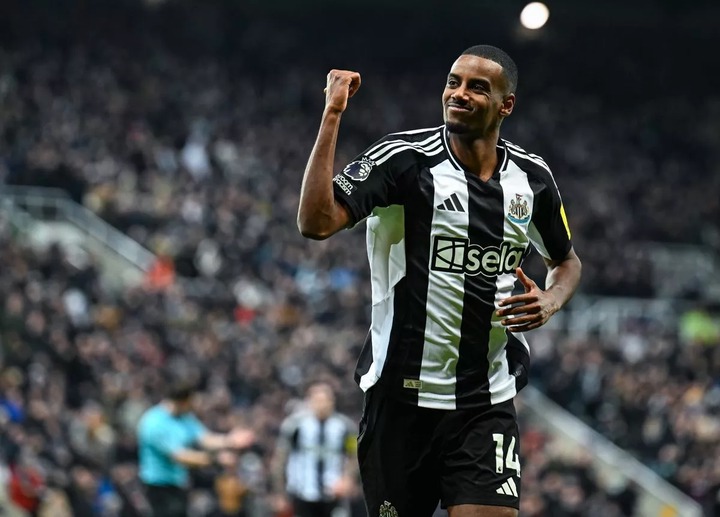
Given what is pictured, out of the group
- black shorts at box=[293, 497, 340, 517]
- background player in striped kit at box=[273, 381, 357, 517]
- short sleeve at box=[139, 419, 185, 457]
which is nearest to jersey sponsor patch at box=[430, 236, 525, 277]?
short sleeve at box=[139, 419, 185, 457]

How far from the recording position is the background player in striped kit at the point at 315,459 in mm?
10594

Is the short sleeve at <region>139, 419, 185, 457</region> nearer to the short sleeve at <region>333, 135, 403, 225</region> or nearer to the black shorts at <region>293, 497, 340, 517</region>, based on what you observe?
the black shorts at <region>293, 497, 340, 517</region>

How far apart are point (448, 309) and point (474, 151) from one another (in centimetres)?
64

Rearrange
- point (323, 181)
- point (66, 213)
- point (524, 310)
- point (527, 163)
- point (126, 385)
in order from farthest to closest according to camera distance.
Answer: point (66, 213) < point (126, 385) < point (527, 163) < point (524, 310) < point (323, 181)

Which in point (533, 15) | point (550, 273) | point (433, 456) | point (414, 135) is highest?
point (533, 15)

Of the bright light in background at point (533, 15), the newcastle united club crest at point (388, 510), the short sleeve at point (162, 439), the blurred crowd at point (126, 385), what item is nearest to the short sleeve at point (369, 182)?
the newcastle united club crest at point (388, 510)

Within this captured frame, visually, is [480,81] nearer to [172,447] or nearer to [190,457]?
[190,457]

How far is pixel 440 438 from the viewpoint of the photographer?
489 centimetres

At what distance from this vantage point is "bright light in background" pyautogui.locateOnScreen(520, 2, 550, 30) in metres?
32.4

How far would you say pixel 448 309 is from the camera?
486 centimetres

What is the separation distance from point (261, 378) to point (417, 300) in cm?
1194

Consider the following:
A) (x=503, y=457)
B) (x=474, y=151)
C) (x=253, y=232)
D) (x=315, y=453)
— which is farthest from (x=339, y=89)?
(x=253, y=232)

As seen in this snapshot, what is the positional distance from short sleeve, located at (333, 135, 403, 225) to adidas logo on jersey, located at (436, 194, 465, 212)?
18cm

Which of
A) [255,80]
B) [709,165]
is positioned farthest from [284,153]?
[709,165]
